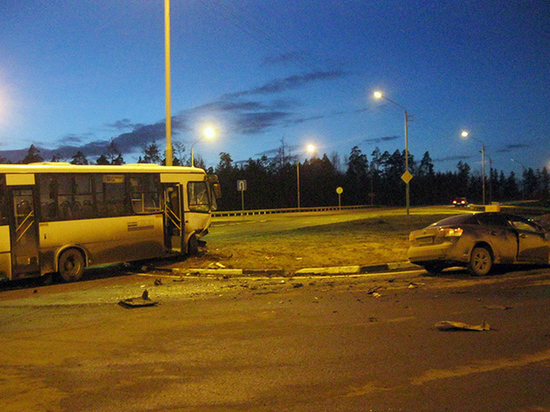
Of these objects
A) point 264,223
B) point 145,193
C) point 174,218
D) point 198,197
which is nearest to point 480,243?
point 198,197

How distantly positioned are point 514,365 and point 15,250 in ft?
36.6

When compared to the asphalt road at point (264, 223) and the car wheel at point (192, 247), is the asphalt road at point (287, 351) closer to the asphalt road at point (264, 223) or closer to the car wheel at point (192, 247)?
the car wheel at point (192, 247)

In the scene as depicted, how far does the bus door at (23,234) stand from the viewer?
39.5ft

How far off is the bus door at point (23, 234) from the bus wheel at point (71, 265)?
27.7 inches

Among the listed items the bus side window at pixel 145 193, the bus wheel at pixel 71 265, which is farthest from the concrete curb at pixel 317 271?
the bus wheel at pixel 71 265

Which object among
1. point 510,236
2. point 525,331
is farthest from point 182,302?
point 510,236

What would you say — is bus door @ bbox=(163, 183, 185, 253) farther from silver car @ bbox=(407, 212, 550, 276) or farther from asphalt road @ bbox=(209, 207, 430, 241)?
silver car @ bbox=(407, 212, 550, 276)

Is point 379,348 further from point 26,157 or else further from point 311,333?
point 26,157

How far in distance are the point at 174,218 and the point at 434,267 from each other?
27.0ft

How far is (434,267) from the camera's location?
12422mm

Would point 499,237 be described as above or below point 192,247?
above

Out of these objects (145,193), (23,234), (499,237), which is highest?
(145,193)

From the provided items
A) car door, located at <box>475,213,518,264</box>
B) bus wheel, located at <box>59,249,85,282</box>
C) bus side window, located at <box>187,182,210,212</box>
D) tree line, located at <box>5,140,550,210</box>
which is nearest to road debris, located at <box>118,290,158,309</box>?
bus wheel, located at <box>59,249,85,282</box>

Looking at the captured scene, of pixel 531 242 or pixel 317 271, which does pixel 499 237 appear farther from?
pixel 317 271
